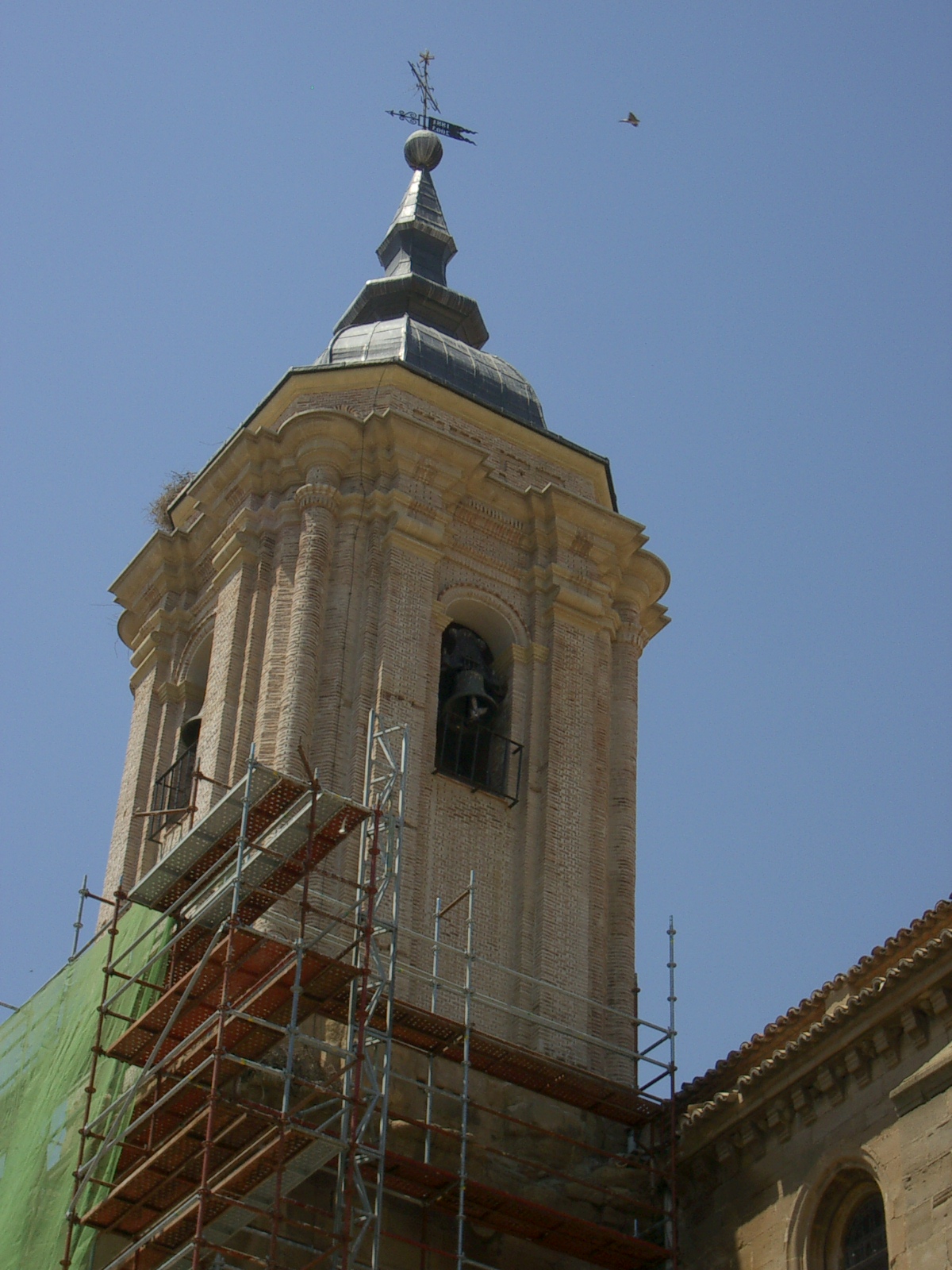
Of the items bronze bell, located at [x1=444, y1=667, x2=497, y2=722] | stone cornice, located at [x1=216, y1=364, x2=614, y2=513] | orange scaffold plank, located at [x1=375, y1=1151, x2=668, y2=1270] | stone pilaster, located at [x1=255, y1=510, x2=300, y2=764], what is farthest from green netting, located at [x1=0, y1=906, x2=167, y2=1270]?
stone cornice, located at [x1=216, y1=364, x2=614, y2=513]

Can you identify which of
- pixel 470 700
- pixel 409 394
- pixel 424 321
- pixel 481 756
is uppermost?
pixel 424 321

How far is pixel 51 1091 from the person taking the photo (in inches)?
863

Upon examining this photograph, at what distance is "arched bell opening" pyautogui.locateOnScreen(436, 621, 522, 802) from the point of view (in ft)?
82.5

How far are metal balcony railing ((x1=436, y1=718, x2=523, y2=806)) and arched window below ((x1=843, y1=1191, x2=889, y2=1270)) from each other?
21.3 feet

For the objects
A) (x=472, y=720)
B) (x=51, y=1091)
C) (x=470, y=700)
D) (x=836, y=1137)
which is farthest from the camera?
(x=470, y=700)

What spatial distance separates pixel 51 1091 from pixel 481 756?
557cm

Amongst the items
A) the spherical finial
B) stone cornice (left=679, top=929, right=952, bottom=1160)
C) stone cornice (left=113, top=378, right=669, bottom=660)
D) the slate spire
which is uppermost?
the spherical finial

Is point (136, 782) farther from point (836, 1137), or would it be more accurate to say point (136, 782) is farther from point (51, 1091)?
point (836, 1137)

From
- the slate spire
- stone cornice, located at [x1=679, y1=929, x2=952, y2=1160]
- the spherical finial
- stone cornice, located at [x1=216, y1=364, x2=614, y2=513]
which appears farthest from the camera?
the spherical finial

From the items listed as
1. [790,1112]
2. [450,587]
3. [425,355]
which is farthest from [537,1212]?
[425,355]

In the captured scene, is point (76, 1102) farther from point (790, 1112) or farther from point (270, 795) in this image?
point (790, 1112)

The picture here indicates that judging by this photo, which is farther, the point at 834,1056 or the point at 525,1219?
the point at 525,1219

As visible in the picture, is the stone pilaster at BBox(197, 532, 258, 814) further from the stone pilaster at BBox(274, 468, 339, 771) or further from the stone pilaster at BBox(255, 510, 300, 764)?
the stone pilaster at BBox(274, 468, 339, 771)

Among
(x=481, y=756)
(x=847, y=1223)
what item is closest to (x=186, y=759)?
(x=481, y=756)
